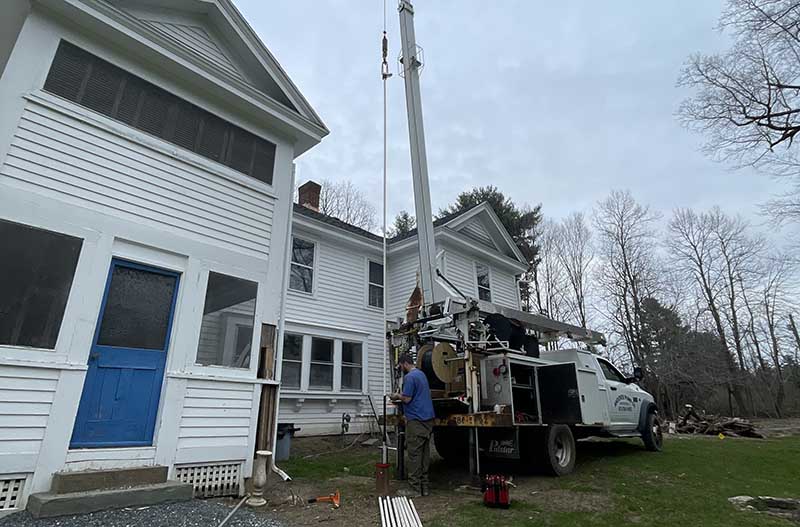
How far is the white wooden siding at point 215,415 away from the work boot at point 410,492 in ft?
7.27

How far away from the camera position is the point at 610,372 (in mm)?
8734

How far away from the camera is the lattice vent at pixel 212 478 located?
5.05 m

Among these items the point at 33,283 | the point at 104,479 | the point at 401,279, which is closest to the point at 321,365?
the point at 401,279

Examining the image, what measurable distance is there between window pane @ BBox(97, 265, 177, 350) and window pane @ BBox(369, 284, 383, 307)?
8433mm

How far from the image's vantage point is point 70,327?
14.7 feet

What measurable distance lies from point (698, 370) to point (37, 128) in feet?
87.3

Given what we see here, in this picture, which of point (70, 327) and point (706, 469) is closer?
point (70, 327)

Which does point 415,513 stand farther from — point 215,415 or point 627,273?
point 627,273

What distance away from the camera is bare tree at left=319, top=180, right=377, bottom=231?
26.5m

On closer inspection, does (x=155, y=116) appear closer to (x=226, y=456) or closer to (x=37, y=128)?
(x=37, y=128)

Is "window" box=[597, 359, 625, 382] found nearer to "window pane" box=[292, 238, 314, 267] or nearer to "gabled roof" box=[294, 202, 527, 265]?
"gabled roof" box=[294, 202, 527, 265]

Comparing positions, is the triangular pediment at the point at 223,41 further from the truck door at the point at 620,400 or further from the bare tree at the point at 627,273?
the bare tree at the point at 627,273

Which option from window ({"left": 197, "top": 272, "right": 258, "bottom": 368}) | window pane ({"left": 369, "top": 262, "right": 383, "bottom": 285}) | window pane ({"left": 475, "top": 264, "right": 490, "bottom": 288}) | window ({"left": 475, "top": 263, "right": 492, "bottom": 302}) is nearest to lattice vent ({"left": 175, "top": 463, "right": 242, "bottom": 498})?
window ({"left": 197, "top": 272, "right": 258, "bottom": 368})

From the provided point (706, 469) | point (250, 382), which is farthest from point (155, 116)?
point (706, 469)
